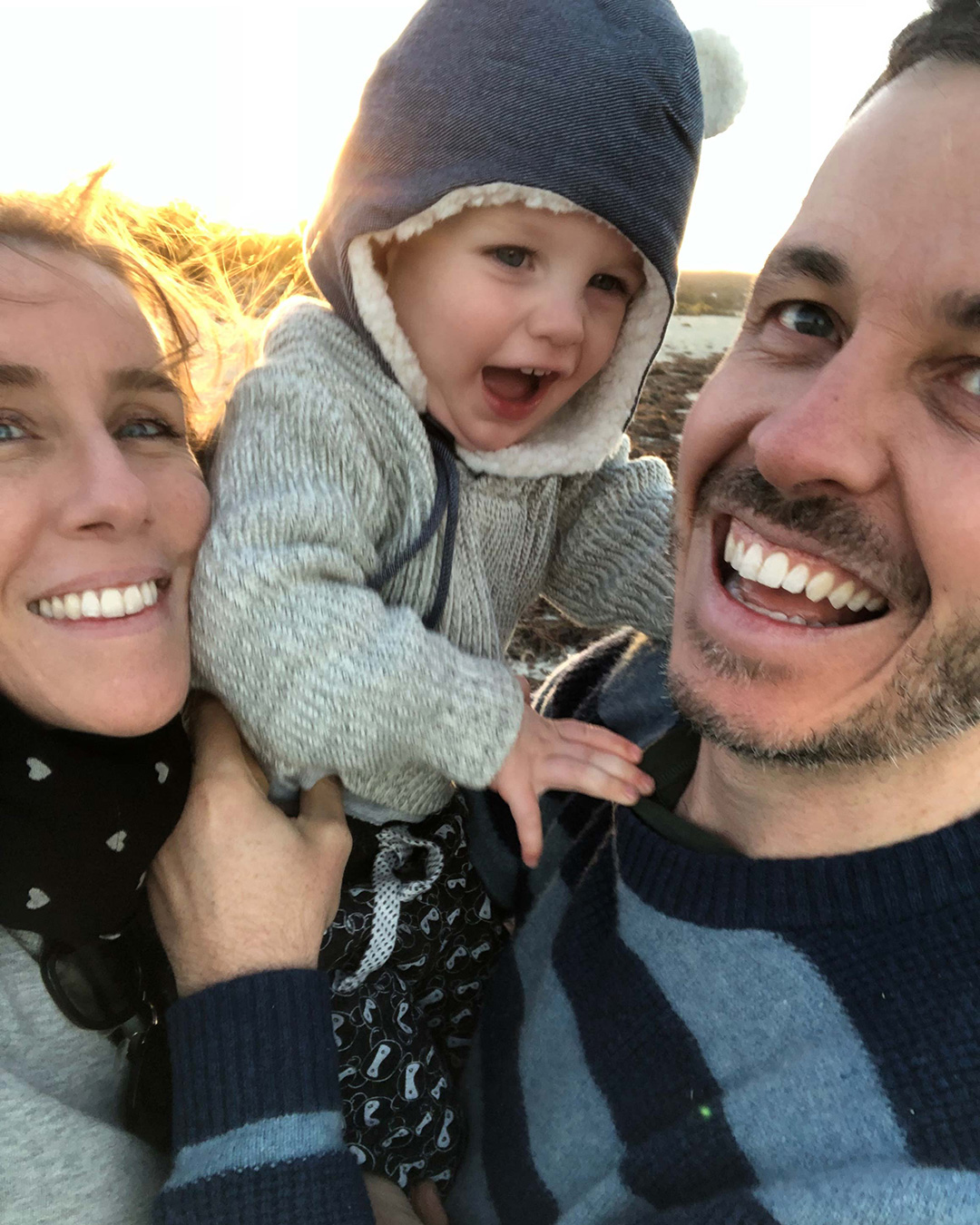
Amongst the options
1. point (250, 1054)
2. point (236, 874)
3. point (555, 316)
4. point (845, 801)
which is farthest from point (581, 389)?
point (250, 1054)

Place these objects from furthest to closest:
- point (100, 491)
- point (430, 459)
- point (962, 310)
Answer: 1. point (430, 459)
2. point (100, 491)
3. point (962, 310)

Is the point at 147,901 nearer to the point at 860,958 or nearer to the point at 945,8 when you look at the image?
the point at 860,958

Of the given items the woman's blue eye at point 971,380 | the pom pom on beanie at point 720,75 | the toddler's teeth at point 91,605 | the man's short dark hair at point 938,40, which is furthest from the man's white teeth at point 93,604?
the pom pom on beanie at point 720,75

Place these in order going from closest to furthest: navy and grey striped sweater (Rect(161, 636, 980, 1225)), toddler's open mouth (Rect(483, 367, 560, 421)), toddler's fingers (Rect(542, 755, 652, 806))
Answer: navy and grey striped sweater (Rect(161, 636, 980, 1225))
toddler's fingers (Rect(542, 755, 652, 806))
toddler's open mouth (Rect(483, 367, 560, 421))

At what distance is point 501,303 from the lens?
62.5 inches

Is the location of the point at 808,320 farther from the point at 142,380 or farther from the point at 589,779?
the point at 142,380

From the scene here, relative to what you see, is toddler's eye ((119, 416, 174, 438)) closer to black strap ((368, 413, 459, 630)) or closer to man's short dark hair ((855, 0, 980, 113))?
black strap ((368, 413, 459, 630))

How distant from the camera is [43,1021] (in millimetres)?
1107

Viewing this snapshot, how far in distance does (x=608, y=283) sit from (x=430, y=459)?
0.57m

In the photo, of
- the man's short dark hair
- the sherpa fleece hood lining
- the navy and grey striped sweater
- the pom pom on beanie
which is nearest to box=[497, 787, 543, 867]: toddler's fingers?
the navy and grey striped sweater

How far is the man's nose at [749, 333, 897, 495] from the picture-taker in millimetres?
1077

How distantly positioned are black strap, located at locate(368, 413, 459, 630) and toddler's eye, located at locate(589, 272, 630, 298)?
1.47 ft

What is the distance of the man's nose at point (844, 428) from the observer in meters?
1.08

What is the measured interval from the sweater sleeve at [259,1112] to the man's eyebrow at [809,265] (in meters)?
1.25
